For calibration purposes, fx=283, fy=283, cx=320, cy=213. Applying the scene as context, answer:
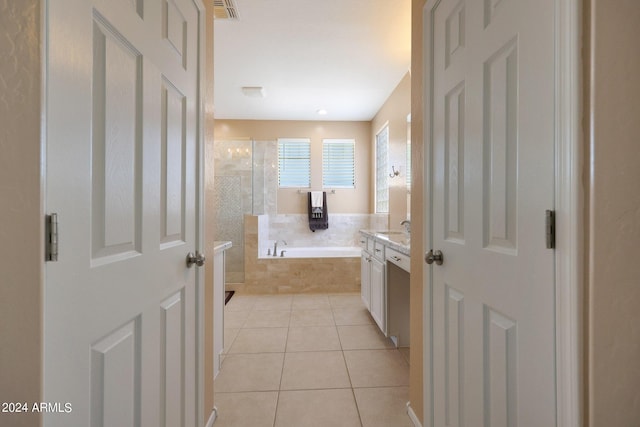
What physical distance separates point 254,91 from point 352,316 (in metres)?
2.82

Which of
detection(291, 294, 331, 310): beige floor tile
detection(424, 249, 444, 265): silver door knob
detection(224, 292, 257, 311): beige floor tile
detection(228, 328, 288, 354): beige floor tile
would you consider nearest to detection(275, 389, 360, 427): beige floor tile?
detection(228, 328, 288, 354): beige floor tile

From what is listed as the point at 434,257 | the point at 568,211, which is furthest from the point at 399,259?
the point at 568,211

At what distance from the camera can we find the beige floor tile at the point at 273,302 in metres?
3.29

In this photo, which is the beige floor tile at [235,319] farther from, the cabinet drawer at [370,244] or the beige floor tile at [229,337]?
the cabinet drawer at [370,244]

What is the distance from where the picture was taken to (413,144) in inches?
58.1

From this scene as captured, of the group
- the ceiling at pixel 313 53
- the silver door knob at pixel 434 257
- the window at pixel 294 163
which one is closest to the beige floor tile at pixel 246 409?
the silver door knob at pixel 434 257

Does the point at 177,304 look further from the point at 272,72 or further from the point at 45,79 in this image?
the point at 272,72

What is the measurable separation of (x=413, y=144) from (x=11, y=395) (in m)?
1.56

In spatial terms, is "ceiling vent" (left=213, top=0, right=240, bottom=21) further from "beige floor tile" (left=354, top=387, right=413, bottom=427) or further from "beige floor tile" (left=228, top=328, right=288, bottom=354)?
"beige floor tile" (left=354, top=387, right=413, bottom=427)

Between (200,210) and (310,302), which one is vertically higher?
(200,210)

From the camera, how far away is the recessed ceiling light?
338cm

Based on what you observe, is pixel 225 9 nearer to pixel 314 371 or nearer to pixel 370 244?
pixel 370 244

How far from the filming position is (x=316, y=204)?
180 inches

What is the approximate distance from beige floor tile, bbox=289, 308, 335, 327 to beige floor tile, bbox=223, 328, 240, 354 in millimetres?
525
